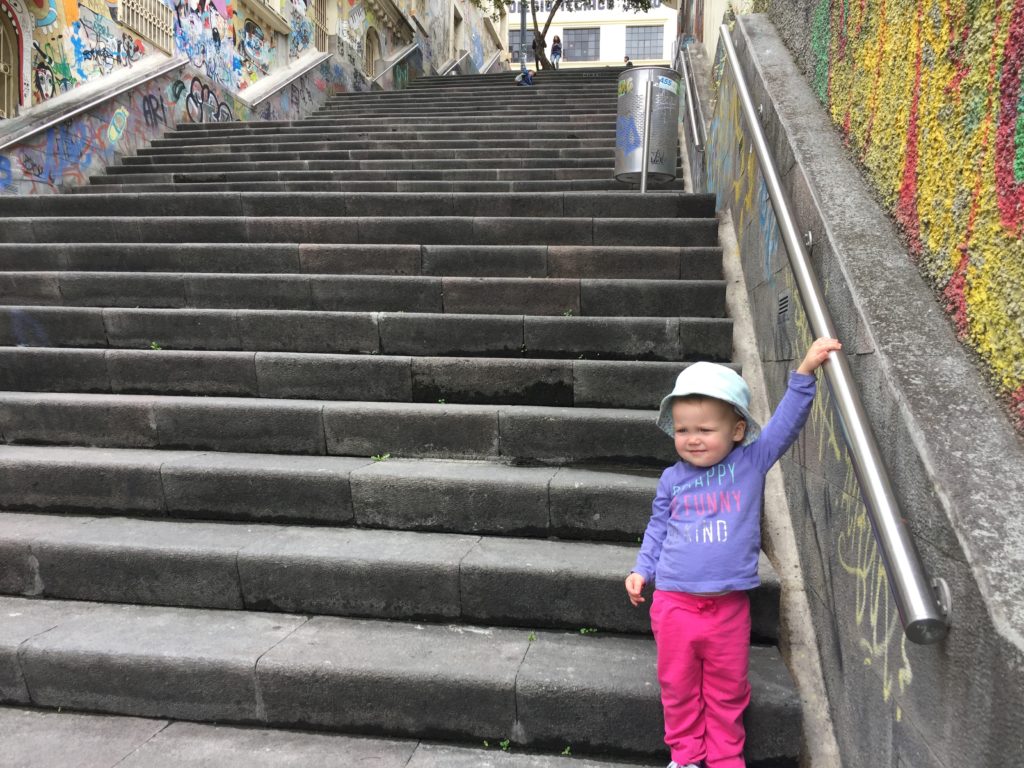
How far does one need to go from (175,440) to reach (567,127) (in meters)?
6.51

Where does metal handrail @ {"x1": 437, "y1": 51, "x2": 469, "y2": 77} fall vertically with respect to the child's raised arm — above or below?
above

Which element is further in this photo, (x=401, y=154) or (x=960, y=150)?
(x=401, y=154)

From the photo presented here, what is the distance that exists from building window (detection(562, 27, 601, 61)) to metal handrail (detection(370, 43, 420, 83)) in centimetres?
2163

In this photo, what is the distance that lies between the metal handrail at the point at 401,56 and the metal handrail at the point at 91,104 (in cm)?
812

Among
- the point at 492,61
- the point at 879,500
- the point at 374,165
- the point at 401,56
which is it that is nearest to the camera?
the point at 879,500

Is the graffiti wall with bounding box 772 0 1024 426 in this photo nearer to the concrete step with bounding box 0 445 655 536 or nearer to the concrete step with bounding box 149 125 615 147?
the concrete step with bounding box 0 445 655 536

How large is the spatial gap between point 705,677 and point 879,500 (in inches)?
32.3

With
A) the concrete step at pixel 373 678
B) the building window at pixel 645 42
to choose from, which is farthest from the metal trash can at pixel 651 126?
the building window at pixel 645 42

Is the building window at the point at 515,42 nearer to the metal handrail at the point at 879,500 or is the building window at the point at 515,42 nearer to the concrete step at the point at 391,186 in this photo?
the concrete step at the point at 391,186

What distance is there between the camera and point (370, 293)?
4.10 m

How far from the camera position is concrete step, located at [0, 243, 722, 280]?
4.13 m

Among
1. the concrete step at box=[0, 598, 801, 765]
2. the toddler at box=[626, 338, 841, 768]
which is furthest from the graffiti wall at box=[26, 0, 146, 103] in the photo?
the toddler at box=[626, 338, 841, 768]

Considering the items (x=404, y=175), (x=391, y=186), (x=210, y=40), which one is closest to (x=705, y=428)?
(x=391, y=186)

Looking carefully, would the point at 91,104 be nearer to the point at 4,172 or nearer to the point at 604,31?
the point at 4,172
